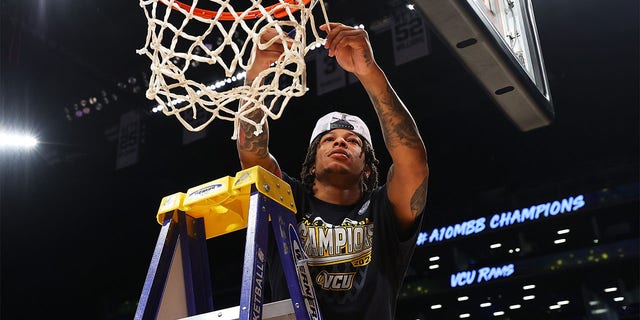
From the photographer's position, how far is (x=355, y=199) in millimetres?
1807

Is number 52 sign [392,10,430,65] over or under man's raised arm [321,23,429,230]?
over

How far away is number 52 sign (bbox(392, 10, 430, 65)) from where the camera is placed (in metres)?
4.75

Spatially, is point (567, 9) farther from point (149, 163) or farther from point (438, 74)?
point (149, 163)

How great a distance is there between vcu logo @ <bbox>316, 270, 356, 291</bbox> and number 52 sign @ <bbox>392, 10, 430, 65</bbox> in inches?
132

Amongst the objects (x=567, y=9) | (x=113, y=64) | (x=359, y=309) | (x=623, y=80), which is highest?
(x=113, y=64)

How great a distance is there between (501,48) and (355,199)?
53 cm

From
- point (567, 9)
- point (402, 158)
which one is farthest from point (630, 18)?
point (402, 158)

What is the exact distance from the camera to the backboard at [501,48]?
1625 mm

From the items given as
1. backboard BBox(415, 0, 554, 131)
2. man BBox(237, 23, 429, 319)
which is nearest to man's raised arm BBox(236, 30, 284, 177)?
man BBox(237, 23, 429, 319)

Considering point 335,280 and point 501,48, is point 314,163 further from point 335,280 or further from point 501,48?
point 501,48

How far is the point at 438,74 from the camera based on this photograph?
567 centimetres

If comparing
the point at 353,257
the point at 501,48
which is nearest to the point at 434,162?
the point at 501,48

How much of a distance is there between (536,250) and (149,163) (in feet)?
11.9

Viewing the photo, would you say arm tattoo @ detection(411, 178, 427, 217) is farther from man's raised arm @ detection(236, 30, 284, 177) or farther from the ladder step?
the ladder step
